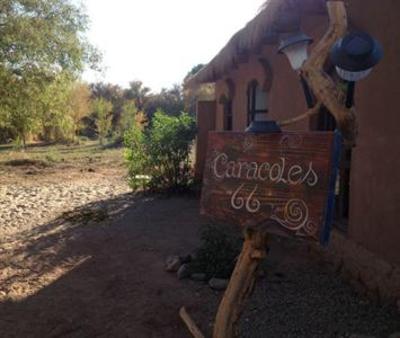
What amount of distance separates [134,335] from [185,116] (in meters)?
7.70

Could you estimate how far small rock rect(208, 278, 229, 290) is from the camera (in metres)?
5.03

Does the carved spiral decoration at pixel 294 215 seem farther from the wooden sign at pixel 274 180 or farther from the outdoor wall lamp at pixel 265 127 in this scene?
the outdoor wall lamp at pixel 265 127

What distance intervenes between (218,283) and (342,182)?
6.23 ft

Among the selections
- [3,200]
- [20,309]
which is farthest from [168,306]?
[3,200]

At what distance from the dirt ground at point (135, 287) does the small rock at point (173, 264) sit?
0.30 feet

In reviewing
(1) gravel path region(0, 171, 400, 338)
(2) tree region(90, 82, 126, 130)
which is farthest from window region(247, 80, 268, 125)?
(2) tree region(90, 82, 126, 130)

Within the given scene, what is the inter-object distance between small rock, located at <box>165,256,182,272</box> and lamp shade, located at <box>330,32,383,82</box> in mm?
3603

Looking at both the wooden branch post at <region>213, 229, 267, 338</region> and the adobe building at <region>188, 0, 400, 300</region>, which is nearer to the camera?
the wooden branch post at <region>213, 229, 267, 338</region>

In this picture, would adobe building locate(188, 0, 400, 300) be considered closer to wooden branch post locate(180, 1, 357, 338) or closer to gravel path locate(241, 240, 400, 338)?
gravel path locate(241, 240, 400, 338)

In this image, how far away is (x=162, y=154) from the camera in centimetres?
1069

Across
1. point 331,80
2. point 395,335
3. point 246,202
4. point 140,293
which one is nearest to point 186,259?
point 140,293

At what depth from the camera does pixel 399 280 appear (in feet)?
13.7

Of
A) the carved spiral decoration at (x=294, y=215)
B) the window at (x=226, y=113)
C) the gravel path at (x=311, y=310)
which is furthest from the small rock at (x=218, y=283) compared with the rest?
the window at (x=226, y=113)

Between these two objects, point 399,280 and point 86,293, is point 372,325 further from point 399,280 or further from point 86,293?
point 86,293
